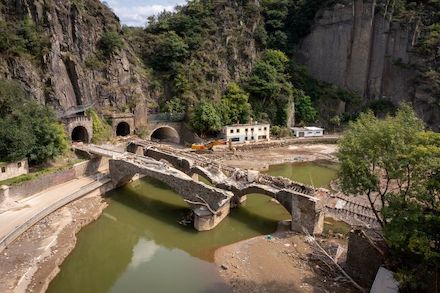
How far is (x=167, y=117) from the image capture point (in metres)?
46.7

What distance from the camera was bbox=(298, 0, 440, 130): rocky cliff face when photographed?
176ft

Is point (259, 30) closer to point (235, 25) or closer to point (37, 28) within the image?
point (235, 25)

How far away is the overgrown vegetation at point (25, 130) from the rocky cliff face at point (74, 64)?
624 centimetres

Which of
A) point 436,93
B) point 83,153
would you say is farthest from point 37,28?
point 436,93

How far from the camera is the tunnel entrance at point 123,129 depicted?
43.9 metres

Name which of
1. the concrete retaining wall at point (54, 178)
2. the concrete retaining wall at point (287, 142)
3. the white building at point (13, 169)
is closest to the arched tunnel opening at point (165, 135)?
the concrete retaining wall at point (287, 142)

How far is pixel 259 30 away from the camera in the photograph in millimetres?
59281

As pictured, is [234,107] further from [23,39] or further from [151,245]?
[151,245]

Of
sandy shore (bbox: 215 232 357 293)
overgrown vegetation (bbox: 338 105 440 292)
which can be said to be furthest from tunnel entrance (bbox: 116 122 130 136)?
overgrown vegetation (bbox: 338 105 440 292)

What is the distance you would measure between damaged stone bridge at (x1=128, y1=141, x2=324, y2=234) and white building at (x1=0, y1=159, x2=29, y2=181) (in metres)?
11.1

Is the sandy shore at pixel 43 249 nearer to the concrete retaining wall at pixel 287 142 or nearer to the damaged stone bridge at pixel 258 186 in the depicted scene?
the damaged stone bridge at pixel 258 186

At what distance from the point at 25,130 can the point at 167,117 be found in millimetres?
20351

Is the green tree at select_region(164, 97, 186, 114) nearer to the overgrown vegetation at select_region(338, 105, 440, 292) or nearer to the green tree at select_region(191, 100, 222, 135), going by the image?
the green tree at select_region(191, 100, 222, 135)

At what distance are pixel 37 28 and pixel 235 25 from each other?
1120 inches
